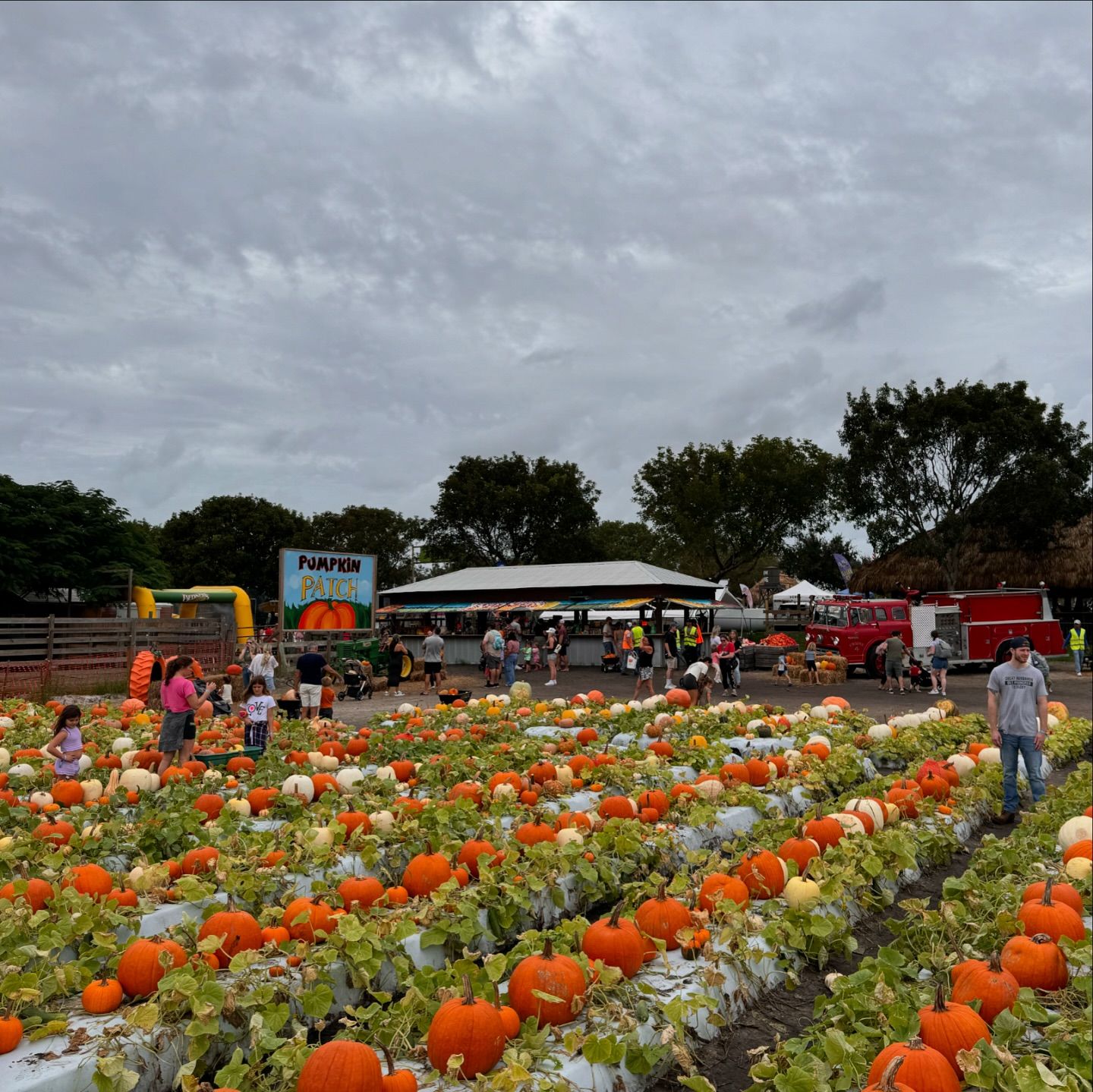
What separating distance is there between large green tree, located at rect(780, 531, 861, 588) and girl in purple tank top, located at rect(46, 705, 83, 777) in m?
39.4

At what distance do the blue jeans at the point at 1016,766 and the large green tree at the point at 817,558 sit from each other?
3656 centimetres

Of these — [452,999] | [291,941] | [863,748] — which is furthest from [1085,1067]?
[863,748]

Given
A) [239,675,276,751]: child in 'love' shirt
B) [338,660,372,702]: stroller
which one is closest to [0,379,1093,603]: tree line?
[338,660,372,702]: stroller

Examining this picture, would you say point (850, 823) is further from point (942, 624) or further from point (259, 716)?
point (942, 624)

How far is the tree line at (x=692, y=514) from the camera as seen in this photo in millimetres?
33812

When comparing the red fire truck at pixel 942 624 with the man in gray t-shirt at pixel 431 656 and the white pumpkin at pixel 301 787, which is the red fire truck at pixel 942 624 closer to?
the man in gray t-shirt at pixel 431 656

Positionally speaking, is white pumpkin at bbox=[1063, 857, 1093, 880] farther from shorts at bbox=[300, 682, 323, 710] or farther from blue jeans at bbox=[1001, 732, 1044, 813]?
shorts at bbox=[300, 682, 323, 710]

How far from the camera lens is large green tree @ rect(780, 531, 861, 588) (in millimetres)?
44781

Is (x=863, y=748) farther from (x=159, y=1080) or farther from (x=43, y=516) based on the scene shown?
(x=43, y=516)

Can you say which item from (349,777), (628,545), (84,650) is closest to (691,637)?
(84,650)

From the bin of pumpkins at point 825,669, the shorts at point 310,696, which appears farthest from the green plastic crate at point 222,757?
the bin of pumpkins at point 825,669

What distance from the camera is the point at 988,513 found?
115ft

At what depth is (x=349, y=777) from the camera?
816 centimetres

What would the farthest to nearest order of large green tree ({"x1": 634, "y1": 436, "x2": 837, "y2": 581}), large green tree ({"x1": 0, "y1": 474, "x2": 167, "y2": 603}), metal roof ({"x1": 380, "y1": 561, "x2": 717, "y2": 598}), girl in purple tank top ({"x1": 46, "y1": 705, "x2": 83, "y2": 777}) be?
large green tree ({"x1": 634, "y1": 436, "x2": 837, "y2": 581})
metal roof ({"x1": 380, "y1": 561, "x2": 717, "y2": 598})
large green tree ({"x1": 0, "y1": 474, "x2": 167, "y2": 603})
girl in purple tank top ({"x1": 46, "y1": 705, "x2": 83, "y2": 777})
